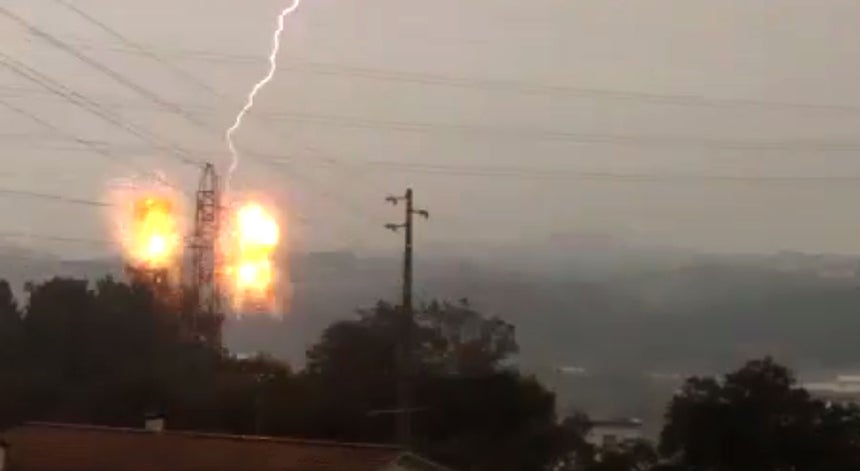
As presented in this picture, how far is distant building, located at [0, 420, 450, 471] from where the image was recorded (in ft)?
84.4

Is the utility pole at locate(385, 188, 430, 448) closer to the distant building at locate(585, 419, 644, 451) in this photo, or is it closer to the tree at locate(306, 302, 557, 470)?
the tree at locate(306, 302, 557, 470)

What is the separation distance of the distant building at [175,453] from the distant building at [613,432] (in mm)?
21690

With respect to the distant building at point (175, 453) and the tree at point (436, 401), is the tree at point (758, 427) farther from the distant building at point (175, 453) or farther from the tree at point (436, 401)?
the distant building at point (175, 453)

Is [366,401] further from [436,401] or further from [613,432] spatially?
[613,432]

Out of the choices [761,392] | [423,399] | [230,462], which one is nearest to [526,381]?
[423,399]

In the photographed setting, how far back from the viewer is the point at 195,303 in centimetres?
4609

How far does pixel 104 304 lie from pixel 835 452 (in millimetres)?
23411

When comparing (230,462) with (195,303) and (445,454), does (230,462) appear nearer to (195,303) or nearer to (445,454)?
(445,454)

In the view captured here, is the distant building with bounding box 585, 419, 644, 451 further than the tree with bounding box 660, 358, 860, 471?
Yes

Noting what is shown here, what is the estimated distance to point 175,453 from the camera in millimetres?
26484

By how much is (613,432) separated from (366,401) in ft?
44.2

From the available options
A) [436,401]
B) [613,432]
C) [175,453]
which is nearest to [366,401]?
[436,401]

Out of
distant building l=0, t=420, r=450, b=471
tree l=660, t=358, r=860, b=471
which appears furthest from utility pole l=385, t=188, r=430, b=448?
tree l=660, t=358, r=860, b=471

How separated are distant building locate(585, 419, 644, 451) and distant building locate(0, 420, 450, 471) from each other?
71.2 ft
